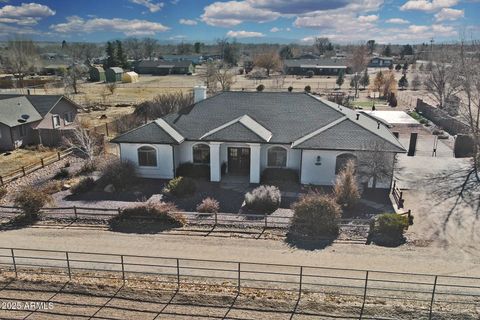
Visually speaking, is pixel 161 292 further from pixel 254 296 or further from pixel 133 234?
pixel 133 234

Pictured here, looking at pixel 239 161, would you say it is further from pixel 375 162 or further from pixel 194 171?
pixel 375 162

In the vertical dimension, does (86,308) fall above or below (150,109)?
below

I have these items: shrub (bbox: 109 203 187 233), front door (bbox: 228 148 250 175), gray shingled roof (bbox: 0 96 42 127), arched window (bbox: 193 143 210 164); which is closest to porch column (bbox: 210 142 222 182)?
arched window (bbox: 193 143 210 164)

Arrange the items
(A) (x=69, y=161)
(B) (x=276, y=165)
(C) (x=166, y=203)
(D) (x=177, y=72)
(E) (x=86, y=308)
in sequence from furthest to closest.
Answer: (D) (x=177, y=72), (A) (x=69, y=161), (B) (x=276, y=165), (C) (x=166, y=203), (E) (x=86, y=308)

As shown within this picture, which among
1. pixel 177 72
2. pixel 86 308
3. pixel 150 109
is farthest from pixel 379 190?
pixel 177 72

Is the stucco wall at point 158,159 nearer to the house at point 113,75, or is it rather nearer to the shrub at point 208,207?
the shrub at point 208,207

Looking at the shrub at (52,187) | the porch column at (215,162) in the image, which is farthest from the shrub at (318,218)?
the shrub at (52,187)

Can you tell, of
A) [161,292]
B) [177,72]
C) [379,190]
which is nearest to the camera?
[161,292]
